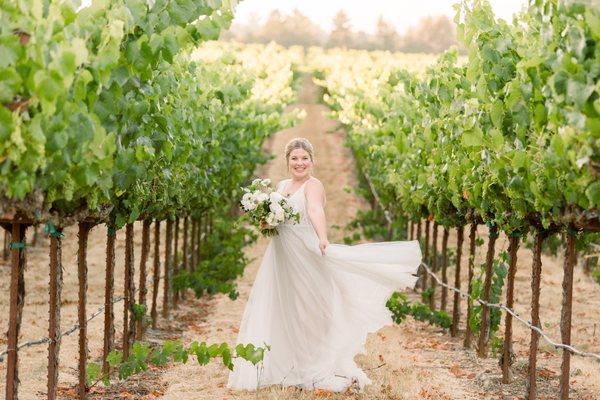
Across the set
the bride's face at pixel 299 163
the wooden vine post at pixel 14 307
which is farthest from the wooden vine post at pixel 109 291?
the wooden vine post at pixel 14 307

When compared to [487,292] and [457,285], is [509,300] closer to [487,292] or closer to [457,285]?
[487,292]

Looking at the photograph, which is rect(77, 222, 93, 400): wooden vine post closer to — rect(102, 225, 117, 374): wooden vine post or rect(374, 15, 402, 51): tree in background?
rect(102, 225, 117, 374): wooden vine post

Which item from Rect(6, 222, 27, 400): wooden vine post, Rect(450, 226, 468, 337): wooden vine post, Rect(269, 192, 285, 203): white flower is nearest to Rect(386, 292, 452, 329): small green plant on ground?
Rect(450, 226, 468, 337): wooden vine post

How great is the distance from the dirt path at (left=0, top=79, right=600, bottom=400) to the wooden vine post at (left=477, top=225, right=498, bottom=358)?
0.17 meters

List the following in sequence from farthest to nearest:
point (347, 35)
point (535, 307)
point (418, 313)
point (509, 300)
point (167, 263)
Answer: point (347, 35), point (167, 263), point (418, 313), point (509, 300), point (535, 307)

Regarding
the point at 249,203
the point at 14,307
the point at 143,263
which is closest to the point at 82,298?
the point at 14,307

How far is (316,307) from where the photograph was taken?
23.7 ft

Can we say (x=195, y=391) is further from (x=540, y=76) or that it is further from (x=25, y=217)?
(x=540, y=76)

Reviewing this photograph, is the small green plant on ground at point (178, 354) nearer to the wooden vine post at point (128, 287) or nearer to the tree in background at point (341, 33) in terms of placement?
the wooden vine post at point (128, 287)

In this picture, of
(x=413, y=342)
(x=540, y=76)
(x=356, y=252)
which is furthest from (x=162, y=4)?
(x=413, y=342)

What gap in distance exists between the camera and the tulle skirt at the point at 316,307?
713 centimetres

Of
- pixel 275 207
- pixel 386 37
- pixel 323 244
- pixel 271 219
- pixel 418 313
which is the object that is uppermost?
pixel 386 37

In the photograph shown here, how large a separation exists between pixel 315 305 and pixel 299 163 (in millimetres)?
1244

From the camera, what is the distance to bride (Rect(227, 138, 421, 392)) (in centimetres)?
713
